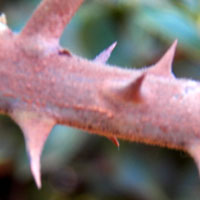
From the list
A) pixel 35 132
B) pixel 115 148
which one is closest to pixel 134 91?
pixel 35 132

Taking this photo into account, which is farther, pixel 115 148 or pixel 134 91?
pixel 115 148

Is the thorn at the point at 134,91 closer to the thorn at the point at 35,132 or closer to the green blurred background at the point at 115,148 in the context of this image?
the thorn at the point at 35,132

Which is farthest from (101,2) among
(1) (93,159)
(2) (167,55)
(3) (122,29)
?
(2) (167,55)

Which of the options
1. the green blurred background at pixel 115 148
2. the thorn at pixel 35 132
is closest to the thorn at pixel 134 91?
the thorn at pixel 35 132

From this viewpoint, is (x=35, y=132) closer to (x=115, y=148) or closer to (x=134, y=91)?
(x=134, y=91)

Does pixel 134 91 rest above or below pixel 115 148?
above
